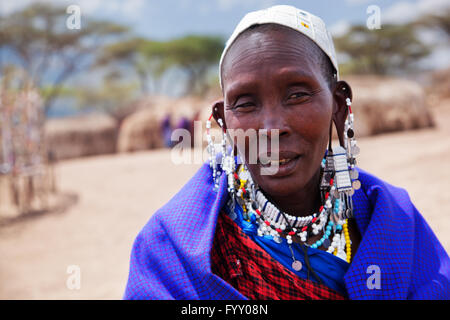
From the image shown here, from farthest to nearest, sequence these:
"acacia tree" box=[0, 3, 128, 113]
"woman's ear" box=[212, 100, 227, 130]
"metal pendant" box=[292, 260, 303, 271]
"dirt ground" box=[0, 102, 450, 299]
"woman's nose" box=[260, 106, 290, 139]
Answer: "acacia tree" box=[0, 3, 128, 113] → "dirt ground" box=[0, 102, 450, 299] → "woman's ear" box=[212, 100, 227, 130] → "metal pendant" box=[292, 260, 303, 271] → "woman's nose" box=[260, 106, 290, 139]

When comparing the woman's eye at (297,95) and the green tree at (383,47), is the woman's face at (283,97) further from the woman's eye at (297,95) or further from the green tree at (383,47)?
the green tree at (383,47)

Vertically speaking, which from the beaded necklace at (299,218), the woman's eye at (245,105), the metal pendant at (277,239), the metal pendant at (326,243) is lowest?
the metal pendant at (326,243)

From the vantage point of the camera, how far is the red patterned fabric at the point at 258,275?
55.4 inches

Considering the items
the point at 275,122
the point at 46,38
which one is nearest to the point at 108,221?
the point at 275,122

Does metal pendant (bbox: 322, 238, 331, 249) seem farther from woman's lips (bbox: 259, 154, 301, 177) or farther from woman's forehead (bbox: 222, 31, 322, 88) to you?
woman's forehead (bbox: 222, 31, 322, 88)

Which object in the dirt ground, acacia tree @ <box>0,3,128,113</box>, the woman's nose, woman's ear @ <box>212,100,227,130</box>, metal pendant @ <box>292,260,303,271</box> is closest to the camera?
the woman's nose

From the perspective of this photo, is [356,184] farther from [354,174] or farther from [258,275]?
[258,275]

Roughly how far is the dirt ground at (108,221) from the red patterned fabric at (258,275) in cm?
238

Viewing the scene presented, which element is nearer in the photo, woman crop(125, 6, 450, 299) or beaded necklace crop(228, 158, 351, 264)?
woman crop(125, 6, 450, 299)

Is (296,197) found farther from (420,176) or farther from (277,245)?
(420,176)

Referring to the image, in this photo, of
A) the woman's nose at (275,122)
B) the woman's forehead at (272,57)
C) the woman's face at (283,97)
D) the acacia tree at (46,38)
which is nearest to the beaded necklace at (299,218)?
the woman's face at (283,97)

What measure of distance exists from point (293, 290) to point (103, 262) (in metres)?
4.47

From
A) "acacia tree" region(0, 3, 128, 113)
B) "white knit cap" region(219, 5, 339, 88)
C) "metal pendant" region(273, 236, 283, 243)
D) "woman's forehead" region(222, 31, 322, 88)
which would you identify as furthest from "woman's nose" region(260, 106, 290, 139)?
"acacia tree" region(0, 3, 128, 113)

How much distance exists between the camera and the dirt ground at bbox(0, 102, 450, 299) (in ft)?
15.1
